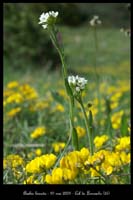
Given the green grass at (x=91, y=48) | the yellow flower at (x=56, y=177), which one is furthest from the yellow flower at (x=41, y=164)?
the green grass at (x=91, y=48)

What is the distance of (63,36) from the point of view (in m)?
18.8

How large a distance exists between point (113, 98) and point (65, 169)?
288 centimetres

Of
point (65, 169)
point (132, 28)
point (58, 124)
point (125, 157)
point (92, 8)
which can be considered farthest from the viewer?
point (92, 8)

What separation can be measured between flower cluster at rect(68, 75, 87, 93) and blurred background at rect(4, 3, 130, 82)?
19 cm

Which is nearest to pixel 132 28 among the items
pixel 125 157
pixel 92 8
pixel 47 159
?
pixel 125 157

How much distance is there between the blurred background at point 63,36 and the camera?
27.0 feet

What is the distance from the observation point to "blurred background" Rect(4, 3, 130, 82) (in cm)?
824

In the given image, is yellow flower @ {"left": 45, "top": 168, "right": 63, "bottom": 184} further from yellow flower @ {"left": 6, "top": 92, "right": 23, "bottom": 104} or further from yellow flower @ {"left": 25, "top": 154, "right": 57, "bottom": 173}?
yellow flower @ {"left": 6, "top": 92, "right": 23, "bottom": 104}

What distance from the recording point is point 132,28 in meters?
2.80

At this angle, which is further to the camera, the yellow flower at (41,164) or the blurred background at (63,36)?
the blurred background at (63,36)

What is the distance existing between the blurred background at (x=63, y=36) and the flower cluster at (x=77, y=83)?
0.62 feet

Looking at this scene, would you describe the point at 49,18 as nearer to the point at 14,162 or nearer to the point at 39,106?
the point at 14,162

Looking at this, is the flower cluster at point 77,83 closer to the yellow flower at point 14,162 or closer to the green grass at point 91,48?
the yellow flower at point 14,162
